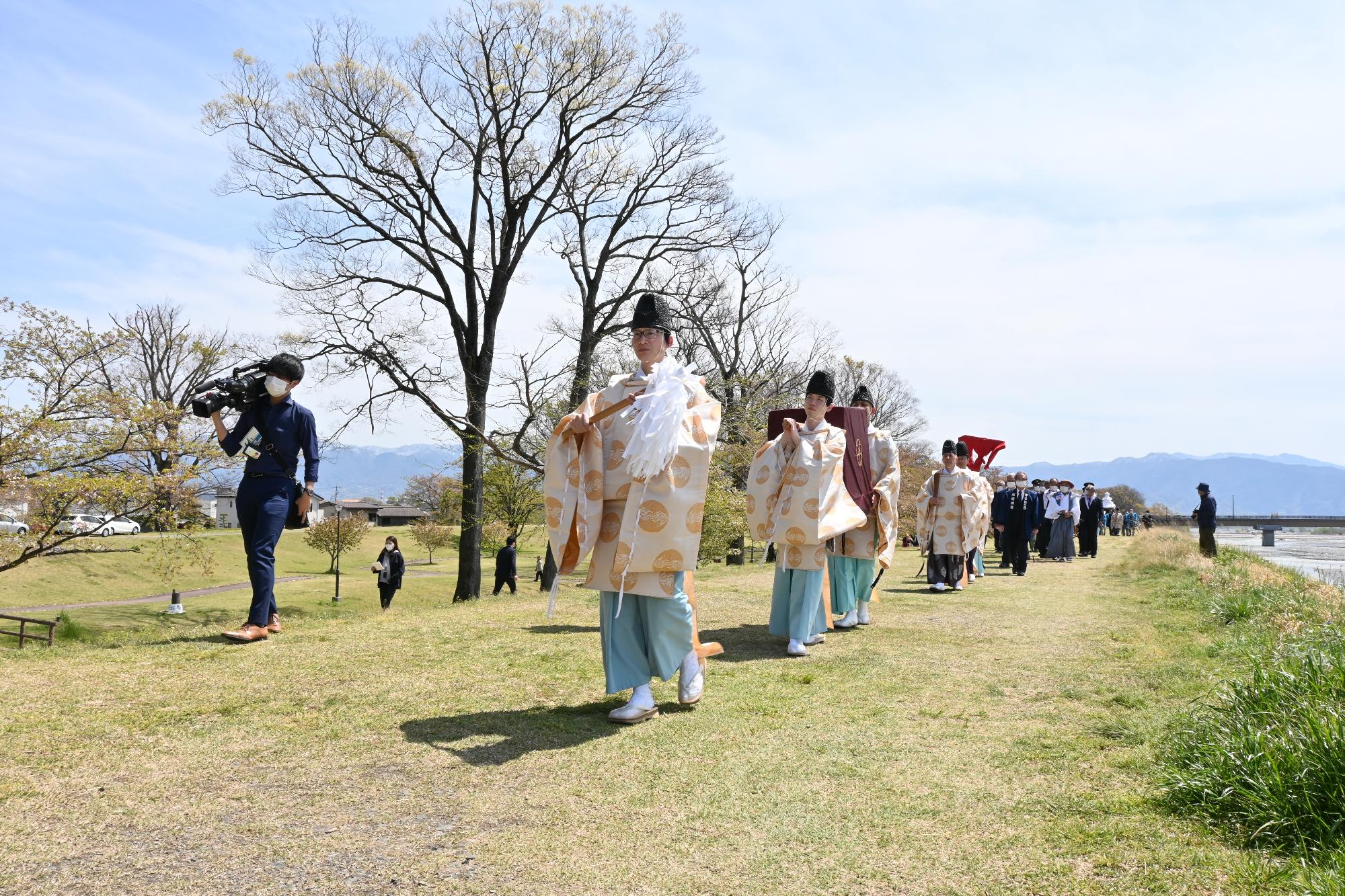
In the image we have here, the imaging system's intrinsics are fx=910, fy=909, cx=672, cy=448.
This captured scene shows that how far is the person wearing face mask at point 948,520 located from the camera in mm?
14305

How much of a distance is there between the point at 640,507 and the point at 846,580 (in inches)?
186

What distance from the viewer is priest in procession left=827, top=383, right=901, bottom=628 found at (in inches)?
369

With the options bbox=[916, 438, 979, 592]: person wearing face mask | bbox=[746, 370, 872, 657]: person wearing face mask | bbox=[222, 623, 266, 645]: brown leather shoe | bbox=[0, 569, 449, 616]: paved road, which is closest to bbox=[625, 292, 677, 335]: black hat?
bbox=[746, 370, 872, 657]: person wearing face mask

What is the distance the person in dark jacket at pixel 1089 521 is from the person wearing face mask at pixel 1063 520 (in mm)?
1592

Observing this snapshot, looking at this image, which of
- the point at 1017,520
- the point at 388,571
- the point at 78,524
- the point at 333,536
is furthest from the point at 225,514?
the point at 1017,520

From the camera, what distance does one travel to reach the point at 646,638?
17.7 ft

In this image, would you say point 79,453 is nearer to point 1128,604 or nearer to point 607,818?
point 607,818

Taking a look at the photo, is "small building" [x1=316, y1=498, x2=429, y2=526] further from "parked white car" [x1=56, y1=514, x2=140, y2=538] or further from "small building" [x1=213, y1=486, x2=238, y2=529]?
"parked white car" [x1=56, y1=514, x2=140, y2=538]

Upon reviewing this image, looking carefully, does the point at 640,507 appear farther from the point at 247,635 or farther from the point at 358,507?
the point at 358,507

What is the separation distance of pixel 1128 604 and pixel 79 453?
15.5 meters

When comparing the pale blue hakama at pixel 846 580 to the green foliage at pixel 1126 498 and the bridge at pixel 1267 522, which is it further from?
the green foliage at pixel 1126 498

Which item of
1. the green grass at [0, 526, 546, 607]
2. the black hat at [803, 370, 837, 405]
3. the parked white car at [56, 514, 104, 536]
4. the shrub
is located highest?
the black hat at [803, 370, 837, 405]

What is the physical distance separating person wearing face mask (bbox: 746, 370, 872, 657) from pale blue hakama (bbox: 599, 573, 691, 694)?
2410 millimetres

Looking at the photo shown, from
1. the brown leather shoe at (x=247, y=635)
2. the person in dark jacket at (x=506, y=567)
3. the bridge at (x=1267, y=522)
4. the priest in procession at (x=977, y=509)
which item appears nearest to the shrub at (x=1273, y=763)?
the brown leather shoe at (x=247, y=635)
